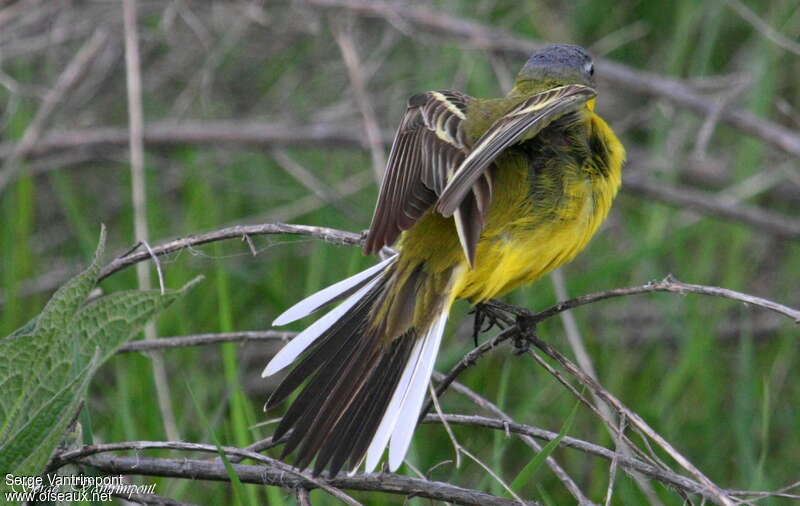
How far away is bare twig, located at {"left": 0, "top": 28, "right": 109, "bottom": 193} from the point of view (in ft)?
15.9

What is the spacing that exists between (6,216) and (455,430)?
7.62ft

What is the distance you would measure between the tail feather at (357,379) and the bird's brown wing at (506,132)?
415 mm

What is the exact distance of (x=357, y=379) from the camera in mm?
2688

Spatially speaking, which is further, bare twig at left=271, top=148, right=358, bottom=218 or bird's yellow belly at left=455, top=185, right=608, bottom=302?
Answer: bare twig at left=271, top=148, right=358, bottom=218

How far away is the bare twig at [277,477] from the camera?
2.28 meters

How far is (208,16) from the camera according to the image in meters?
6.67

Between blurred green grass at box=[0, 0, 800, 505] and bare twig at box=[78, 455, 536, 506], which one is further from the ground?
blurred green grass at box=[0, 0, 800, 505]

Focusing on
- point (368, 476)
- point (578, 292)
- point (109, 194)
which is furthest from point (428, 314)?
point (109, 194)

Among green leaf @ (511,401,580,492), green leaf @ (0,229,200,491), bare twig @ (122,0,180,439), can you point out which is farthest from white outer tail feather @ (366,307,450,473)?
bare twig @ (122,0,180,439)

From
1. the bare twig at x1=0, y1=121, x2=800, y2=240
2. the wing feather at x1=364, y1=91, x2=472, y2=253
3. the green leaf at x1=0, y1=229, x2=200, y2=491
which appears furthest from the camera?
the bare twig at x1=0, y1=121, x2=800, y2=240

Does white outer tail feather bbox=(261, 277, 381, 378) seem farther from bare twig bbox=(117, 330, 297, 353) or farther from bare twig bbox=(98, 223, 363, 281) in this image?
bare twig bbox=(98, 223, 363, 281)

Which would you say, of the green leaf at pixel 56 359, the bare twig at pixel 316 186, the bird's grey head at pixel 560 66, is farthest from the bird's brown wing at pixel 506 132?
the bare twig at pixel 316 186

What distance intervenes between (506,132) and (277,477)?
99cm

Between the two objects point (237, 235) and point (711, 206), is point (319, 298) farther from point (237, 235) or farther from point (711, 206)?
point (711, 206)
